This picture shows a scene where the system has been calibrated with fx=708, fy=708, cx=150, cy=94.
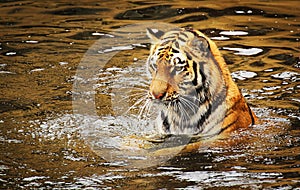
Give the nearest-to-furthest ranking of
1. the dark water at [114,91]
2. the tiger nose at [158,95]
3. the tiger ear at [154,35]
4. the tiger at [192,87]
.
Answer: the dark water at [114,91] → the tiger nose at [158,95] → the tiger at [192,87] → the tiger ear at [154,35]

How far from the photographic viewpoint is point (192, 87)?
512 cm

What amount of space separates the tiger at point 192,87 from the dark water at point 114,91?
22 centimetres

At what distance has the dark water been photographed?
457 centimetres

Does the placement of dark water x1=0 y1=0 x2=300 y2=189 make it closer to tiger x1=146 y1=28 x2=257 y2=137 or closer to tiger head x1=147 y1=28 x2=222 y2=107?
tiger x1=146 y1=28 x2=257 y2=137

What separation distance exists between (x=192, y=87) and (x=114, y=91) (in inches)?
61.5

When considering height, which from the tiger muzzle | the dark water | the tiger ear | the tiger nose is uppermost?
the tiger ear

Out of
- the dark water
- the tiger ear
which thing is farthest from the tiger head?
the dark water

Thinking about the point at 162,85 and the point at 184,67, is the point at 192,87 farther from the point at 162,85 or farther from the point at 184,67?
the point at 162,85

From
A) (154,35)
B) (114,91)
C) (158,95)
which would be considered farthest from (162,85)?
(114,91)

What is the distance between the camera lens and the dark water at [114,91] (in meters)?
4.57

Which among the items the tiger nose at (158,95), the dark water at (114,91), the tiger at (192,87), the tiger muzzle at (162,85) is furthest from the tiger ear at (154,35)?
the dark water at (114,91)

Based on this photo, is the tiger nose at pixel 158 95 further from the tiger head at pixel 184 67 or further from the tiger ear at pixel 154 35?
the tiger ear at pixel 154 35

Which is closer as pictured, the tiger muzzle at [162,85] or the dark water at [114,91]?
the dark water at [114,91]

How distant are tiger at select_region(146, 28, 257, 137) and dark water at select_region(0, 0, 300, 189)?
220mm
